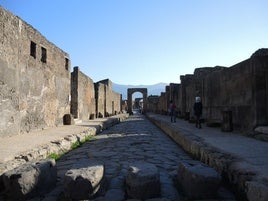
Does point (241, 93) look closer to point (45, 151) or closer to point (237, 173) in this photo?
point (237, 173)

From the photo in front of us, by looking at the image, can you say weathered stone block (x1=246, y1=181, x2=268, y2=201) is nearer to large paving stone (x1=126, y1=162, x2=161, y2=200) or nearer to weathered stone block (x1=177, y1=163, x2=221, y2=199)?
weathered stone block (x1=177, y1=163, x2=221, y2=199)

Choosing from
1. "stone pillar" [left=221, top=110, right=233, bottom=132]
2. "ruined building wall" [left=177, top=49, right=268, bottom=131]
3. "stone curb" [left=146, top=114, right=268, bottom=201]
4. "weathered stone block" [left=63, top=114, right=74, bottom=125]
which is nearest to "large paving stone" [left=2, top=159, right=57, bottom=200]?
"stone curb" [left=146, top=114, right=268, bottom=201]

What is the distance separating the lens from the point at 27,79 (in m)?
9.30

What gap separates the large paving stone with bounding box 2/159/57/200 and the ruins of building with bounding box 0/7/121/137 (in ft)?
12.7

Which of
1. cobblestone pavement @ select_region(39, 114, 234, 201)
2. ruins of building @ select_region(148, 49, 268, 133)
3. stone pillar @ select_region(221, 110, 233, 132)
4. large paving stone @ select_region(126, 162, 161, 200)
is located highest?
ruins of building @ select_region(148, 49, 268, 133)

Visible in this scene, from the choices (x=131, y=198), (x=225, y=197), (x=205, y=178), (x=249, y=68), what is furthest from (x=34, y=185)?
(x=249, y=68)

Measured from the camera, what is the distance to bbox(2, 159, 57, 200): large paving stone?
11.7 ft

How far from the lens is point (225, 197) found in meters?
3.53

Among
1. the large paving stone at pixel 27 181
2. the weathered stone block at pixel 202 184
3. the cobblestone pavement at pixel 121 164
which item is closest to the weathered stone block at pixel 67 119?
the cobblestone pavement at pixel 121 164

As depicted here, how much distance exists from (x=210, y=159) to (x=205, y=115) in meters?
7.43

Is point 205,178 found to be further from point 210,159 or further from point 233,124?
point 233,124

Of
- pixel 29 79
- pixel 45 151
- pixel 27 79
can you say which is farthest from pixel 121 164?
pixel 29 79

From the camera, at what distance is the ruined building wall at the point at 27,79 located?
7664 millimetres

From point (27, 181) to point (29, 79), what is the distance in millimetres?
6364
